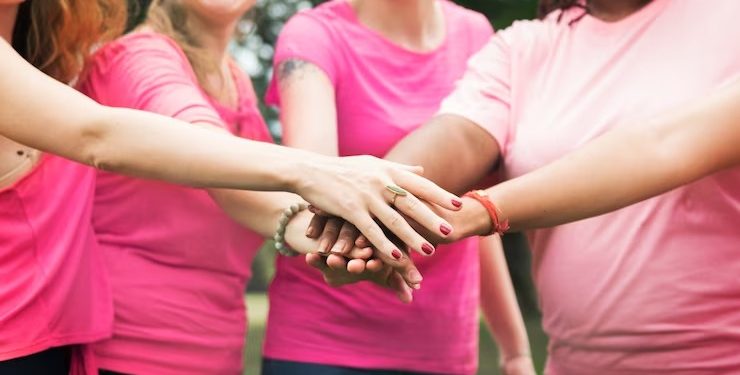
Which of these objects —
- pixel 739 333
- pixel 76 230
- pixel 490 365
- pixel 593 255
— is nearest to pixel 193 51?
pixel 76 230

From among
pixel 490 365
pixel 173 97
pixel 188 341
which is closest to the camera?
pixel 173 97

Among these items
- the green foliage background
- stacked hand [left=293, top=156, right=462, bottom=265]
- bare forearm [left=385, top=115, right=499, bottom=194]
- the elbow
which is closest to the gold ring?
stacked hand [left=293, top=156, right=462, bottom=265]

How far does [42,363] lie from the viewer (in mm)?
2414

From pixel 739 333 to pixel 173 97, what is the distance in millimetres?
1235

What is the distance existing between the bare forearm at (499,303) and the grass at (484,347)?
14.2ft

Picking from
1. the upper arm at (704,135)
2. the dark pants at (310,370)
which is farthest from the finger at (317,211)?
the upper arm at (704,135)

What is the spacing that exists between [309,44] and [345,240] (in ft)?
1.98

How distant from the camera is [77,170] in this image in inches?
98.7

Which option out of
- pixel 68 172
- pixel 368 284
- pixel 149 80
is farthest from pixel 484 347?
pixel 68 172

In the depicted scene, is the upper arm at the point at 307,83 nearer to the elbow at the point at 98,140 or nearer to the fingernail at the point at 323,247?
the fingernail at the point at 323,247

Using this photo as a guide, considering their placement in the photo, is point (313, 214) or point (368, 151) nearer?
point (313, 214)

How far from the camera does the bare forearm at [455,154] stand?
255cm

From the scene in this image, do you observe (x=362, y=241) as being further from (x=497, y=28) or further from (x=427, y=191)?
(x=497, y=28)

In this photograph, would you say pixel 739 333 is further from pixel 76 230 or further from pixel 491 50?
pixel 76 230
